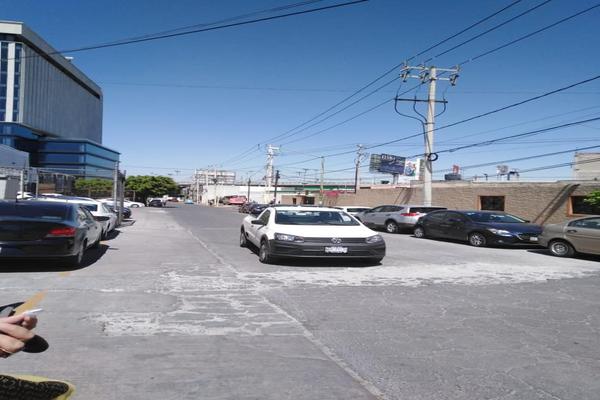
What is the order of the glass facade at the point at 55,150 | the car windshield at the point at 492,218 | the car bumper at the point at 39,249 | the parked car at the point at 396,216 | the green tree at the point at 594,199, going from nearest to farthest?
the car bumper at the point at 39,249
the car windshield at the point at 492,218
the green tree at the point at 594,199
the parked car at the point at 396,216
the glass facade at the point at 55,150

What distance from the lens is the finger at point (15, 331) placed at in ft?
6.72

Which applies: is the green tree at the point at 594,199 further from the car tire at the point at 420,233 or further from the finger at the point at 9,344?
the finger at the point at 9,344

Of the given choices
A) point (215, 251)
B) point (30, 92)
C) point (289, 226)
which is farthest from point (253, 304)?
point (30, 92)

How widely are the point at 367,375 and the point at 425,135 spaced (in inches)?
1094

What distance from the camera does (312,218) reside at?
1222 cm

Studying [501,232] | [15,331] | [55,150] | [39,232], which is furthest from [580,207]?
[55,150]

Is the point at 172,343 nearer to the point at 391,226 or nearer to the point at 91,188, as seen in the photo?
the point at 391,226

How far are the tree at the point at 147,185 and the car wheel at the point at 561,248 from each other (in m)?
79.6

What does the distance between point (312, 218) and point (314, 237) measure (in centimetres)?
145

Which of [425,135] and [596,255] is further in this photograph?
[425,135]

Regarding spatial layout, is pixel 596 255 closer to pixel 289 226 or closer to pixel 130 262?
pixel 289 226

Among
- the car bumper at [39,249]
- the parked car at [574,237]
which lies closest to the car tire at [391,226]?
the parked car at [574,237]

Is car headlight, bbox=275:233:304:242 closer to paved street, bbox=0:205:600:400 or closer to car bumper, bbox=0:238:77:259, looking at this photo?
paved street, bbox=0:205:600:400

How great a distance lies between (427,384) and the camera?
4113 millimetres
